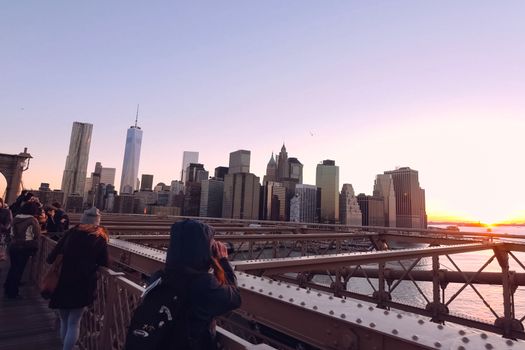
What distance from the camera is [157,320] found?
7.69ft

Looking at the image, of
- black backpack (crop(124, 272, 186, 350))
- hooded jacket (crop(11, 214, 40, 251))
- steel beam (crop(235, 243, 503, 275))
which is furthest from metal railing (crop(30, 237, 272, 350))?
hooded jacket (crop(11, 214, 40, 251))

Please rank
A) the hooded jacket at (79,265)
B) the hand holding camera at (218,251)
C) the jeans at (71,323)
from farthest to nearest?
the jeans at (71,323) → the hooded jacket at (79,265) → the hand holding camera at (218,251)

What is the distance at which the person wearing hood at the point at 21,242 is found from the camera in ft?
26.5

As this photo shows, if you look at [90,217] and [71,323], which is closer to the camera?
[71,323]

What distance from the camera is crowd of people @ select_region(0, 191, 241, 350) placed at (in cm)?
243

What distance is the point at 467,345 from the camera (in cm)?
174

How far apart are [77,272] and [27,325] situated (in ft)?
11.3

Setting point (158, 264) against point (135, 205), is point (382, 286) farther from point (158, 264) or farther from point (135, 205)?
point (135, 205)

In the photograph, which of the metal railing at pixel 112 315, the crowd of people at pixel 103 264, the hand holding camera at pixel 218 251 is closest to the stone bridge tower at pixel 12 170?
the crowd of people at pixel 103 264

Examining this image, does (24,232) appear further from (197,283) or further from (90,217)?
(197,283)

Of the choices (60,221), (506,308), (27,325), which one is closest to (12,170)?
(60,221)

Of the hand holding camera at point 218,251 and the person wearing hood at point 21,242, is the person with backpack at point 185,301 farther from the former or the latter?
the person wearing hood at point 21,242

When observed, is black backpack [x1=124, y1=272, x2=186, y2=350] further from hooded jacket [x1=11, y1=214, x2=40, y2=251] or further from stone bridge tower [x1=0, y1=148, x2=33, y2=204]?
stone bridge tower [x1=0, y1=148, x2=33, y2=204]

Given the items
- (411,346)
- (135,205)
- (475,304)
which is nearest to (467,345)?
(411,346)
